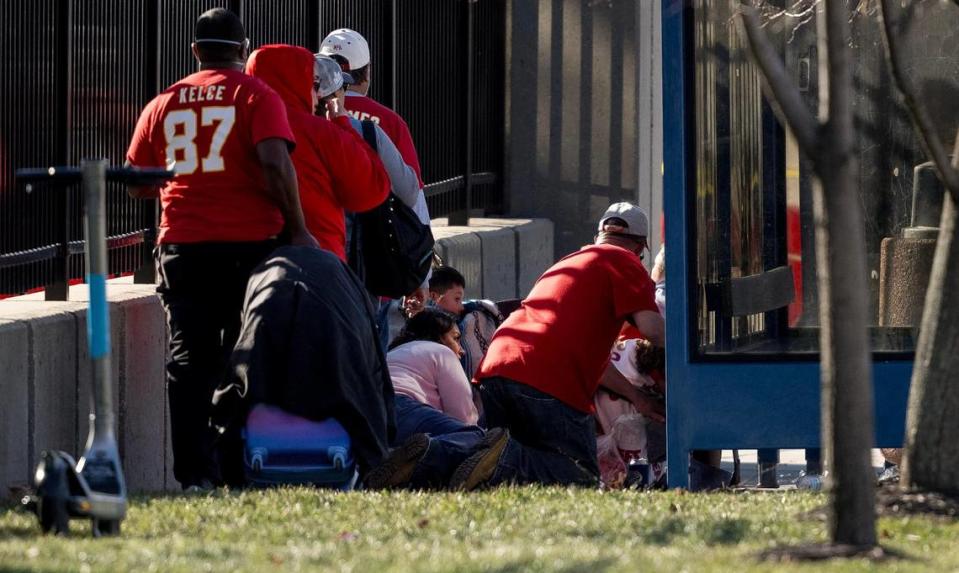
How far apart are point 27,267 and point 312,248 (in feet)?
5.19

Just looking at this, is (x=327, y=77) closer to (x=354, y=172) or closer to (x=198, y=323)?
(x=354, y=172)

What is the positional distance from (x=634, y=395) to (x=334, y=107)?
194 cm

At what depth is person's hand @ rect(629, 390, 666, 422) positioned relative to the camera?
9.13m

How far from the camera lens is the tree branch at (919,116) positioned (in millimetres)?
5828

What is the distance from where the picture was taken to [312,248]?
732 centimetres

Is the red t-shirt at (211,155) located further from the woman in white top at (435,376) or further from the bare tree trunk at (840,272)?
the bare tree trunk at (840,272)

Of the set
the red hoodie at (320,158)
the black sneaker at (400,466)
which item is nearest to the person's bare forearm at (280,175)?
the red hoodie at (320,158)

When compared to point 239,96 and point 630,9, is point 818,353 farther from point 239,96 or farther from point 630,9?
point 630,9

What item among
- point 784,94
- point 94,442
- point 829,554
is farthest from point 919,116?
point 94,442

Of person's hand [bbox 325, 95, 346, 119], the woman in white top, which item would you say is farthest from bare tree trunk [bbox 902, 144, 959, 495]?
person's hand [bbox 325, 95, 346, 119]

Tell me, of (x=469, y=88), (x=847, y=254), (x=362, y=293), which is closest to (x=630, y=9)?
(x=469, y=88)

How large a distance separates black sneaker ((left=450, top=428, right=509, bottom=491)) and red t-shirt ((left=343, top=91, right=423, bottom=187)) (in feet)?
5.46

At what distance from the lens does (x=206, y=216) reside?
7684 mm

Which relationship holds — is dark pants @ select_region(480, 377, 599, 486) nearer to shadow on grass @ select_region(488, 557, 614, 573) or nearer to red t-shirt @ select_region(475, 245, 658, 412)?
red t-shirt @ select_region(475, 245, 658, 412)
